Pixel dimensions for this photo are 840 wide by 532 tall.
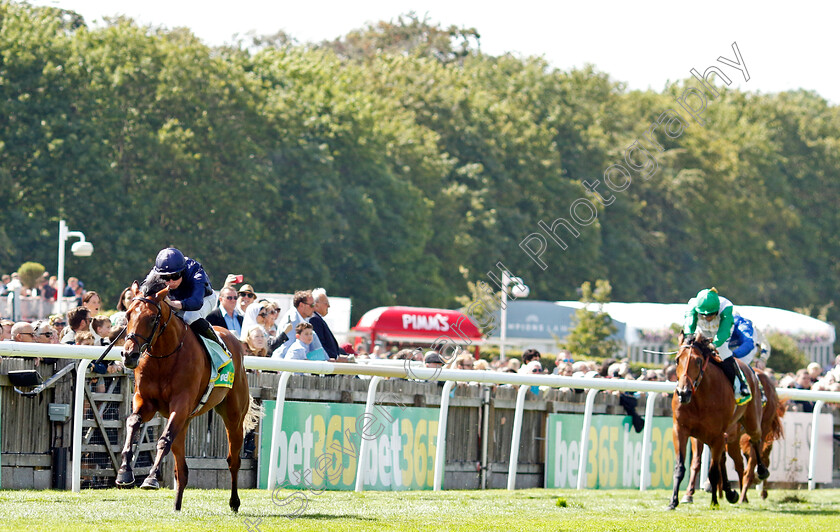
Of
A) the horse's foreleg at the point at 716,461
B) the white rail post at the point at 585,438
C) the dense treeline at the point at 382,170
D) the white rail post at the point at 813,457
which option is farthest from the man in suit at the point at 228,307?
the dense treeline at the point at 382,170

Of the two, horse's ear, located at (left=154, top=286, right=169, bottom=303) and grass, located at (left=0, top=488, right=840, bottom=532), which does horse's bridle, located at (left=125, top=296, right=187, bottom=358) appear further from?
grass, located at (left=0, top=488, right=840, bottom=532)

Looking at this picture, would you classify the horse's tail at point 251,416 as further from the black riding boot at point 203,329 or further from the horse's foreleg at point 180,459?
the horse's foreleg at point 180,459

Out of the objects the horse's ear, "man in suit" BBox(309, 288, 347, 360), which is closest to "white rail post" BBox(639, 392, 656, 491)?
"man in suit" BBox(309, 288, 347, 360)

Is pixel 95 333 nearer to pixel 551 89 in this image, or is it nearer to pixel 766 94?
pixel 551 89

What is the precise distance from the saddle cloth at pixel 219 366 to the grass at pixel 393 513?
28.7 inches

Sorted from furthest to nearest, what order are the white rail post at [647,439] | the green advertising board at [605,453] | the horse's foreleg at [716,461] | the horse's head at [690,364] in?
the white rail post at [647,439] < the green advertising board at [605,453] < the horse's foreleg at [716,461] < the horse's head at [690,364]

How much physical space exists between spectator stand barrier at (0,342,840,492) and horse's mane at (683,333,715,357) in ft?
4.62

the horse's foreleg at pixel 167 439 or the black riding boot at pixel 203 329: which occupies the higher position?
the black riding boot at pixel 203 329

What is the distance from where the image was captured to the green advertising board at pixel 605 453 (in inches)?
467

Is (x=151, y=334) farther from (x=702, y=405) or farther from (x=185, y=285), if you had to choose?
(x=702, y=405)

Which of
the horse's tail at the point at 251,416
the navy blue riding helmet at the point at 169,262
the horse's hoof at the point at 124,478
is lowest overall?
the horse's hoof at the point at 124,478

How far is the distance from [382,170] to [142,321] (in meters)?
33.8

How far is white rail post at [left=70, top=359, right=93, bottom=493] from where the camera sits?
26.1 ft

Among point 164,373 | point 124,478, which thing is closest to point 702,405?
point 164,373
